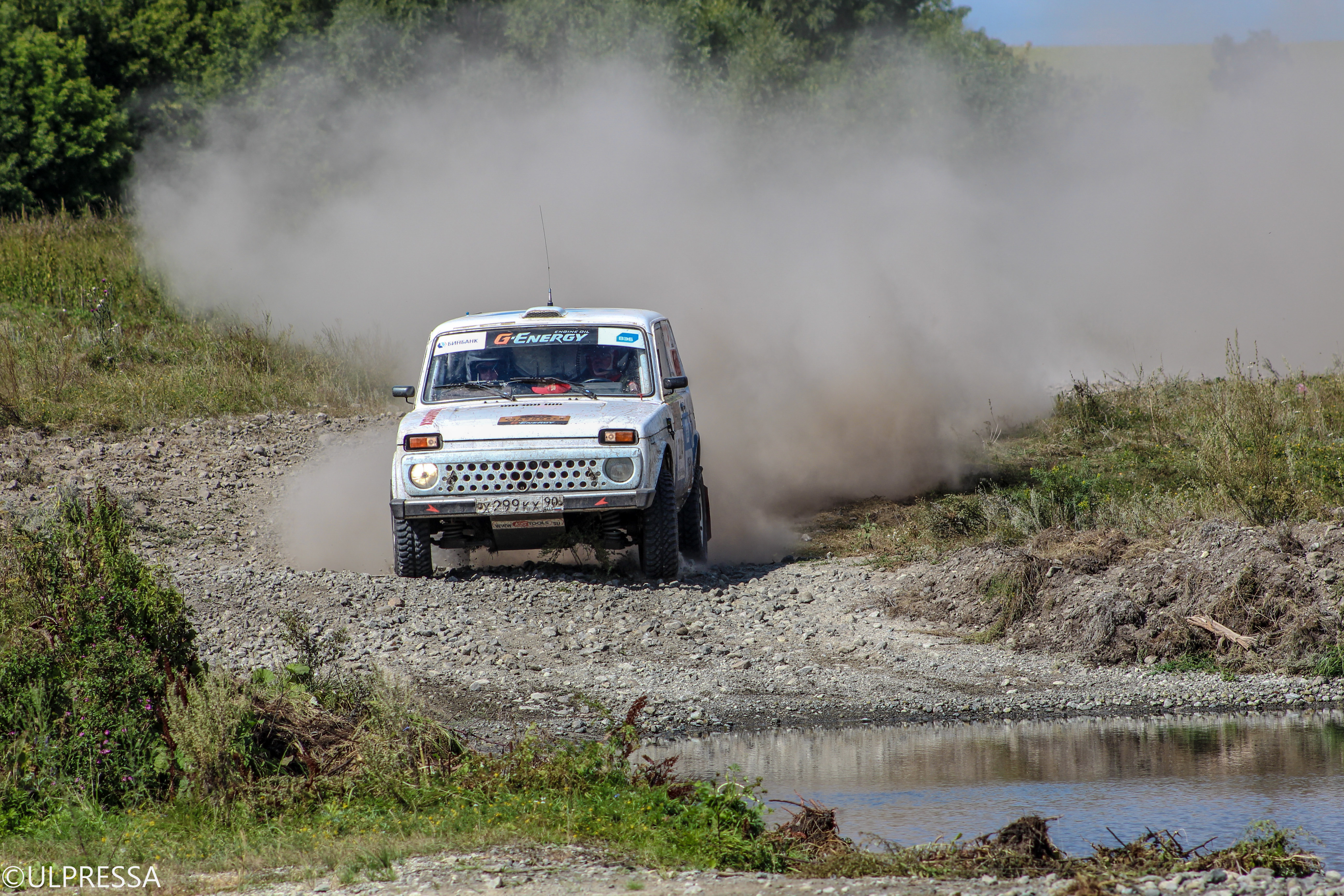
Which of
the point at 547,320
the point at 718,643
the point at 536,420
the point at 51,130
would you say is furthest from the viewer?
the point at 51,130

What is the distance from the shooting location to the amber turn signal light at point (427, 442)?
9727 millimetres

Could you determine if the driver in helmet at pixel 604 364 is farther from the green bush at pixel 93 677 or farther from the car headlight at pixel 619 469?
the green bush at pixel 93 677

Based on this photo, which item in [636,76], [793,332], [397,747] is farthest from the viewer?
[636,76]

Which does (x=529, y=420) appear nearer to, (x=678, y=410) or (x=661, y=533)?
(x=661, y=533)

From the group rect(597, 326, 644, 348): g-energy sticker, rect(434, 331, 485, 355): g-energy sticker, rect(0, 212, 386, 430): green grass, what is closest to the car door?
rect(597, 326, 644, 348): g-energy sticker

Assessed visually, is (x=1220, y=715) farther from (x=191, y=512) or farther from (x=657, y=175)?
(x=657, y=175)

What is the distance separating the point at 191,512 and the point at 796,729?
867cm

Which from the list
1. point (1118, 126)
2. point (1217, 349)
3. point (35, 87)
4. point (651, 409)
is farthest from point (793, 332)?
point (35, 87)

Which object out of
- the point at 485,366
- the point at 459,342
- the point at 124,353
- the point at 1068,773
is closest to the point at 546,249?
the point at 124,353

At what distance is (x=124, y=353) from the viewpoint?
1888 cm

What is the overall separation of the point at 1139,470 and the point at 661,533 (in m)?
7.33

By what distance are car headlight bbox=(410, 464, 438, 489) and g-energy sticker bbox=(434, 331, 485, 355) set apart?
144cm

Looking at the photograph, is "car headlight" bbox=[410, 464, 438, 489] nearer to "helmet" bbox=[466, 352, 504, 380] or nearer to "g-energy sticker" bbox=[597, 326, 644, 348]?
"helmet" bbox=[466, 352, 504, 380]

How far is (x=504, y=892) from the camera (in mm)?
4422
